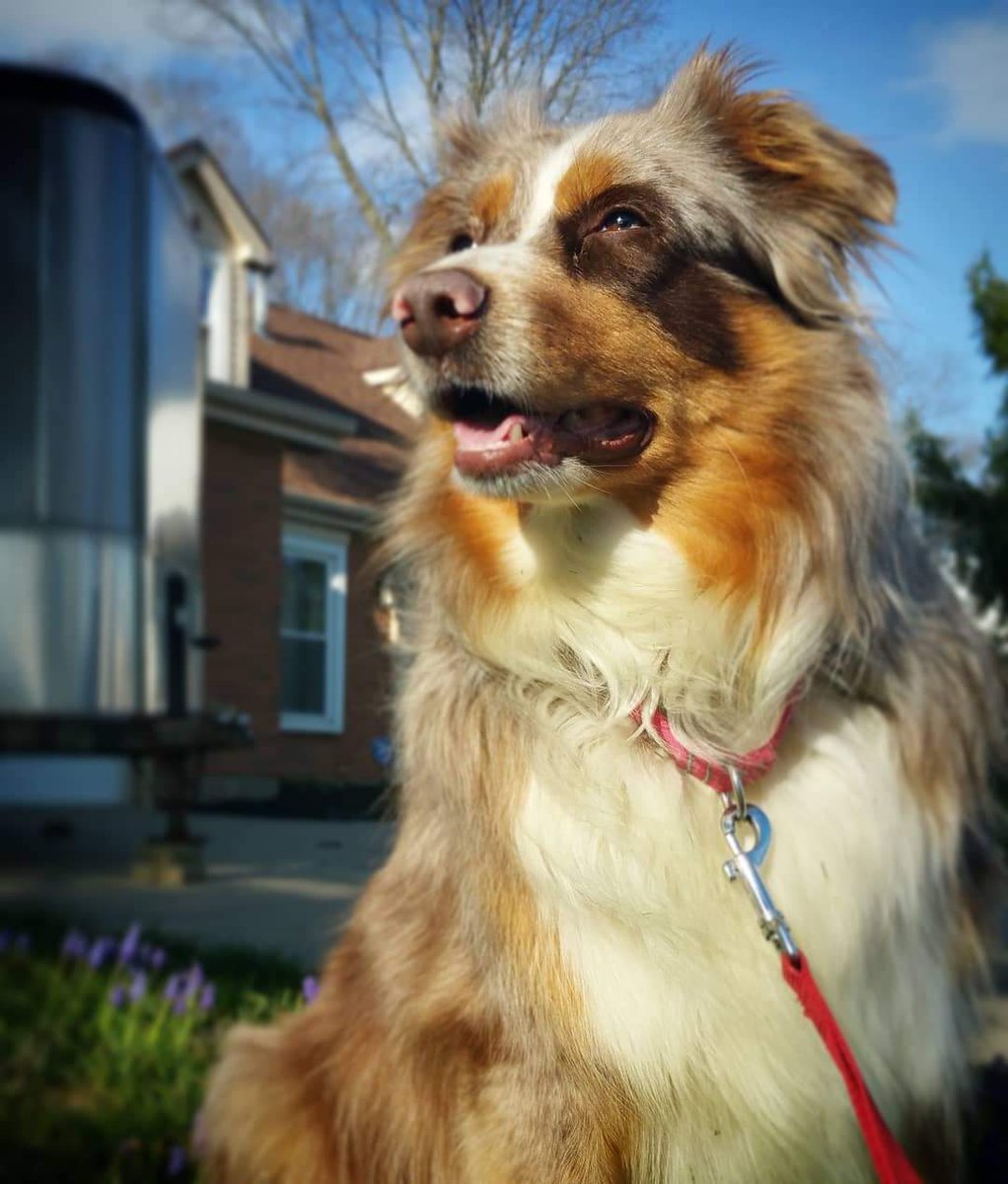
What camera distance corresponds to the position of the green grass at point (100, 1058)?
3.10 feet

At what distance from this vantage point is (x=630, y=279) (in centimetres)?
224

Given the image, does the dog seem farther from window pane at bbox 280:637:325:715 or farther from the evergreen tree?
the evergreen tree

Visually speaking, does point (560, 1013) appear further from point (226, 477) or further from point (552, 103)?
point (552, 103)

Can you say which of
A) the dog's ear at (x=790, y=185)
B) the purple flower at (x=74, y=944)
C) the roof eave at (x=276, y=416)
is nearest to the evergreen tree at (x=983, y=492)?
the dog's ear at (x=790, y=185)

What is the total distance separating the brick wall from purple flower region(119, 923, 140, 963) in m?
0.21

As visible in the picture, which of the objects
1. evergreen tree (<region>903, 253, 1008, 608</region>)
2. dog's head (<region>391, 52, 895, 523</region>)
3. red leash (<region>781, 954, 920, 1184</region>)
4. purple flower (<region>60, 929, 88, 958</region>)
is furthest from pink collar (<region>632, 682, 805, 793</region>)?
evergreen tree (<region>903, 253, 1008, 608</region>)

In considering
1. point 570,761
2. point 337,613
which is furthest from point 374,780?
point 570,761

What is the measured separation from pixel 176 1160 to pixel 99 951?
3.10 feet

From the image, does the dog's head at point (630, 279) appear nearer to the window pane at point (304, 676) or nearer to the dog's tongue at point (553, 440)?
the dog's tongue at point (553, 440)

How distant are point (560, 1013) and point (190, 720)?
3.95 ft

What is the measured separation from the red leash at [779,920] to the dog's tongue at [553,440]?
21.2 inches

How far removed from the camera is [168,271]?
34.6 inches

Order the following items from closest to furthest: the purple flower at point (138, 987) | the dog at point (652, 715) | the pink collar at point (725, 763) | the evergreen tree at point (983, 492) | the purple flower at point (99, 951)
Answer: the purple flower at point (99, 951)
the purple flower at point (138, 987)
the dog at point (652, 715)
the pink collar at point (725, 763)
the evergreen tree at point (983, 492)

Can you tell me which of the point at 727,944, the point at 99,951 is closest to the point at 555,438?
the point at 727,944
